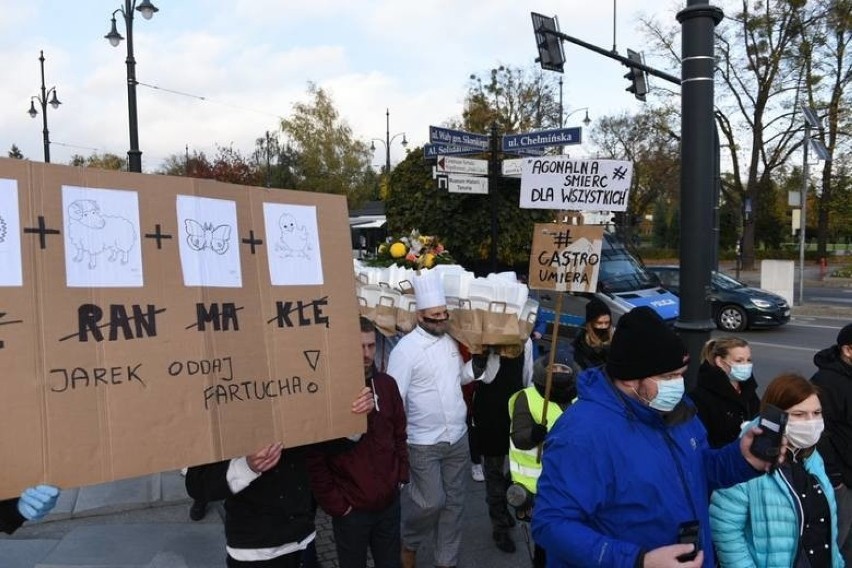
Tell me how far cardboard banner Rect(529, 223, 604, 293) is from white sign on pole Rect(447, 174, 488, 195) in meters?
4.12

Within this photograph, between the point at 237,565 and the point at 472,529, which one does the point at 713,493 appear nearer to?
the point at 237,565

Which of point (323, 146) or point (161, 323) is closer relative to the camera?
point (161, 323)

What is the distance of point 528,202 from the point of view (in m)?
5.34

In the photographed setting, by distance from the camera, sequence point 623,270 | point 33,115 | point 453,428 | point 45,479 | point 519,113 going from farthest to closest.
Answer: point 519,113, point 33,115, point 623,270, point 453,428, point 45,479

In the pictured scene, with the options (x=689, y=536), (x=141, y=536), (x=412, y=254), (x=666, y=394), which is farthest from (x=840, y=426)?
(x=141, y=536)

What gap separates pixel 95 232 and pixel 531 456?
2.58 metres

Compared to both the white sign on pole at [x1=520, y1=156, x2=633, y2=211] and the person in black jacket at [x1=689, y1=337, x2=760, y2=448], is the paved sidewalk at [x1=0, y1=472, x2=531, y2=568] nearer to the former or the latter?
the person in black jacket at [x1=689, y1=337, x2=760, y2=448]

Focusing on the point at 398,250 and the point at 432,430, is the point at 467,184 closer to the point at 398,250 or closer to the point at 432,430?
the point at 398,250

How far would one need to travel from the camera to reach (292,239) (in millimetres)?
2619

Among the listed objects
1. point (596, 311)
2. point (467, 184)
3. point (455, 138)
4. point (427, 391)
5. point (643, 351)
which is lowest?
point (427, 391)

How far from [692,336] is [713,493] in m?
2.00

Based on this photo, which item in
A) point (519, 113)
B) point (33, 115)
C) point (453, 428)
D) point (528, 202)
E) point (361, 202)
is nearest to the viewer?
point (453, 428)

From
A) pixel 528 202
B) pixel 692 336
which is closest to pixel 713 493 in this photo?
pixel 692 336

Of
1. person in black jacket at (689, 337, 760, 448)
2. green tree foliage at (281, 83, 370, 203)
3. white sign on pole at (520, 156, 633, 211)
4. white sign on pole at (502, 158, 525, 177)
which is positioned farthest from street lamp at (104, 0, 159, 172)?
green tree foliage at (281, 83, 370, 203)
